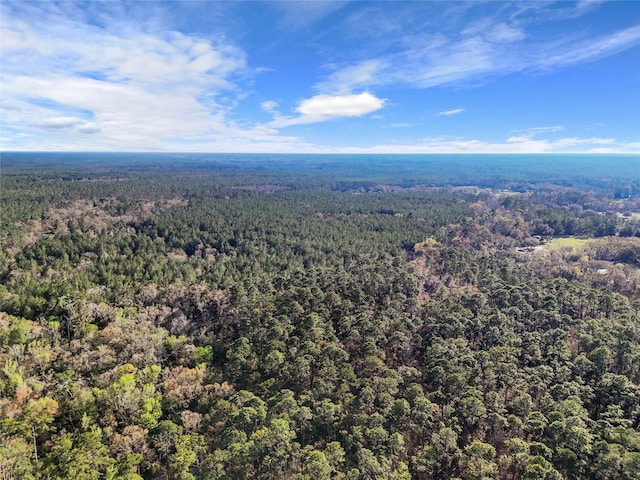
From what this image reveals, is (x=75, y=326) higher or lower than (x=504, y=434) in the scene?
higher

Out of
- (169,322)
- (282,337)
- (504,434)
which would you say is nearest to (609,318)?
(504,434)

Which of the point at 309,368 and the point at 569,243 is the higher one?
the point at 309,368

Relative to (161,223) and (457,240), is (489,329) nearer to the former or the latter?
(457,240)

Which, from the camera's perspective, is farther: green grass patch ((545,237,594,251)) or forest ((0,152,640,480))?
green grass patch ((545,237,594,251))

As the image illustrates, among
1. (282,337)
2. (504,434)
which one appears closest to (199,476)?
(282,337)

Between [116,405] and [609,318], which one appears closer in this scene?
[116,405]

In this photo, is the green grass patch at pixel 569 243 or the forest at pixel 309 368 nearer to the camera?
the forest at pixel 309 368

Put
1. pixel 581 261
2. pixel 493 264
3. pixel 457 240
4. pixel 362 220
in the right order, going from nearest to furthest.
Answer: pixel 493 264, pixel 581 261, pixel 457 240, pixel 362 220

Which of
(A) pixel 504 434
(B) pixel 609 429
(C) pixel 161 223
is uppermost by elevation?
(C) pixel 161 223

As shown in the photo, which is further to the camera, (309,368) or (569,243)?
(569,243)

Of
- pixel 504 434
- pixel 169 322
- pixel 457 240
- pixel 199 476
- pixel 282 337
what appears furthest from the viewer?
pixel 457 240
